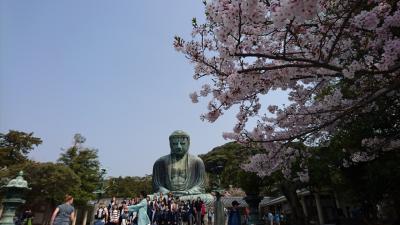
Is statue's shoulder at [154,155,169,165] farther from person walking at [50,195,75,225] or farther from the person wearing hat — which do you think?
person walking at [50,195,75,225]

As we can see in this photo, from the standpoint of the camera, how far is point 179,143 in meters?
23.3

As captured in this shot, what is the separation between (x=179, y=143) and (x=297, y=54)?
1838cm

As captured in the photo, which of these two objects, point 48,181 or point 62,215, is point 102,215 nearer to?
point 62,215

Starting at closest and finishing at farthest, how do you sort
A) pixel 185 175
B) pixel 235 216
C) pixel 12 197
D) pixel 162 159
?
pixel 235 216, pixel 12 197, pixel 185 175, pixel 162 159

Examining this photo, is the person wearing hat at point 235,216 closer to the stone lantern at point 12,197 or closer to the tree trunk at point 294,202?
the tree trunk at point 294,202

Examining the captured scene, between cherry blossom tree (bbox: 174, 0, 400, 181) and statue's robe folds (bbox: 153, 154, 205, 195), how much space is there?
51.6 ft

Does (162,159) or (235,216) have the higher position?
(162,159)

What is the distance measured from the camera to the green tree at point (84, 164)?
3084 centimetres

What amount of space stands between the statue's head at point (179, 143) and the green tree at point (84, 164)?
11498 mm

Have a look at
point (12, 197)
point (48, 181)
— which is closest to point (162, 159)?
point (48, 181)

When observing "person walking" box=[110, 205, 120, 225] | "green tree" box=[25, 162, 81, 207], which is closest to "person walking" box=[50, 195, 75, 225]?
"person walking" box=[110, 205, 120, 225]

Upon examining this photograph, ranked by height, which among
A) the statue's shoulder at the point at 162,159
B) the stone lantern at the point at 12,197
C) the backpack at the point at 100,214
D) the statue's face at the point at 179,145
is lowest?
the backpack at the point at 100,214

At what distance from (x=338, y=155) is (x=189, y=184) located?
12.0 metres

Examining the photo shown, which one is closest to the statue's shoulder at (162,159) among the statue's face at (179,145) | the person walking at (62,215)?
the statue's face at (179,145)
